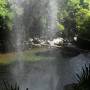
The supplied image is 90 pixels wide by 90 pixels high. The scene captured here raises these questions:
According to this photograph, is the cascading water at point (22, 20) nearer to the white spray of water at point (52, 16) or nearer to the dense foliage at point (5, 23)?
the white spray of water at point (52, 16)

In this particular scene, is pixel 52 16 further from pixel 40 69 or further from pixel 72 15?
pixel 40 69

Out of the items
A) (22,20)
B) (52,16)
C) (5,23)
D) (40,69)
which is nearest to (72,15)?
(52,16)

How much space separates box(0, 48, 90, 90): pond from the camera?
443 inches

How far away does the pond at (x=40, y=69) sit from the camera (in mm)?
11244

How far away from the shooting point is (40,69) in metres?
14.4

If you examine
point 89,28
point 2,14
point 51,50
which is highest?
point 2,14

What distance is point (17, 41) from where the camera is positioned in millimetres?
22281

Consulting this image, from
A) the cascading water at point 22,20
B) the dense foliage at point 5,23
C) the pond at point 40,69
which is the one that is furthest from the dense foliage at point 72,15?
the dense foliage at point 5,23

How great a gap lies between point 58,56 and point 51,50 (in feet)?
9.00

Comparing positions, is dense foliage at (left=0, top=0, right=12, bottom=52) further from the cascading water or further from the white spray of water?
the white spray of water

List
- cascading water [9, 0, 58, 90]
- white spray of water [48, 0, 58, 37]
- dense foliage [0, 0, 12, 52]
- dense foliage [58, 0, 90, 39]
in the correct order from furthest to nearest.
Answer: white spray of water [48, 0, 58, 37], dense foliage [58, 0, 90, 39], cascading water [9, 0, 58, 90], dense foliage [0, 0, 12, 52]

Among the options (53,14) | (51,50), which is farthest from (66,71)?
(53,14)

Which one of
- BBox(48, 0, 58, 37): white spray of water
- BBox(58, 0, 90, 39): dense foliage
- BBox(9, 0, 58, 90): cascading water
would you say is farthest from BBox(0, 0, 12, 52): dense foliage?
BBox(58, 0, 90, 39): dense foliage

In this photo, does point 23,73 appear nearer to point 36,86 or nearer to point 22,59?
point 36,86
